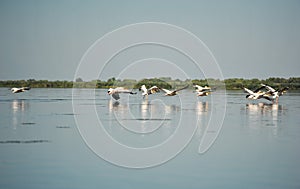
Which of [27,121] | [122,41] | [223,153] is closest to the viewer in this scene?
[223,153]

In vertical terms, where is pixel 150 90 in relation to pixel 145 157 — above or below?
above

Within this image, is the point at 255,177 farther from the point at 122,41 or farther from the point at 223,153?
the point at 122,41

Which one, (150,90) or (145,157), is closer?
(145,157)

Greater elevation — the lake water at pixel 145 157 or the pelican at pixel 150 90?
the pelican at pixel 150 90

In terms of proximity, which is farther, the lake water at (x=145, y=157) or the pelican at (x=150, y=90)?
the pelican at (x=150, y=90)

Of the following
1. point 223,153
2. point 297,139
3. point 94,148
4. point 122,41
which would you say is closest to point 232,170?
point 223,153

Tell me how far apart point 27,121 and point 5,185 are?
1087 centimetres

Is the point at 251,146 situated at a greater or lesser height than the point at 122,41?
lesser

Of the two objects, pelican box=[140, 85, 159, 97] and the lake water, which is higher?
pelican box=[140, 85, 159, 97]

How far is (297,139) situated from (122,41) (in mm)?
10422

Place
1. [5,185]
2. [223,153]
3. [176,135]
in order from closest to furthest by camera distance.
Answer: [5,185] → [223,153] → [176,135]

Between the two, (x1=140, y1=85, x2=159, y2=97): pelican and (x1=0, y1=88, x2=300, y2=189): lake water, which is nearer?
(x1=0, y1=88, x2=300, y2=189): lake water

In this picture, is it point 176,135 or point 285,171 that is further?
point 176,135

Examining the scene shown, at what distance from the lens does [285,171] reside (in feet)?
36.8
